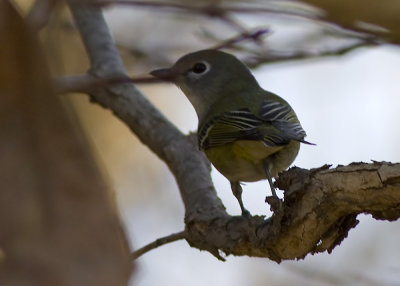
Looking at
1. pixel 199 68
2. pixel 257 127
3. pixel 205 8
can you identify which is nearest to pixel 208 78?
pixel 199 68

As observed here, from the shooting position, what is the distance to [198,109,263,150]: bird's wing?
304 centimetres

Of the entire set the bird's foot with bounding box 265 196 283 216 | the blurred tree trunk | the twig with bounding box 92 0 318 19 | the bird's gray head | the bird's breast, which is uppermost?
the bird's gray head

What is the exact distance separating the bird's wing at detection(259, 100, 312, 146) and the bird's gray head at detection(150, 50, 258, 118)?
1.68ft

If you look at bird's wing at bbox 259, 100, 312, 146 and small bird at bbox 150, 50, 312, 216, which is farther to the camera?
small bird at bbox 150, 50, 312, 216

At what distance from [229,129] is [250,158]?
12.0 inches

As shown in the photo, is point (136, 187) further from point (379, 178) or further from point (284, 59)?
point (379, 178)

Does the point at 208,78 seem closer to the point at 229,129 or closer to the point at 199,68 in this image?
the point at 199,68

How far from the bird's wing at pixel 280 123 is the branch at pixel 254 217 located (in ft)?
1.33

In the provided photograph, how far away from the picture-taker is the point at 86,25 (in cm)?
364

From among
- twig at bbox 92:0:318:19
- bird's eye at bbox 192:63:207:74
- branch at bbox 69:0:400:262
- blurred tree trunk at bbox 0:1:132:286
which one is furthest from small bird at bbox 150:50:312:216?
blurred tree trunk at bbox 0:1:132:286

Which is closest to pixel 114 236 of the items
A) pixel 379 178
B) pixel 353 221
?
pixel 379 178

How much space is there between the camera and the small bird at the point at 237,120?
2973 millimetres

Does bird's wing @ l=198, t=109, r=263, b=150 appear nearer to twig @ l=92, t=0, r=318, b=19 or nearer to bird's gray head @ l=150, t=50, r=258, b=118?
bird's gray head @ l=150, t=50, r=258, b=118

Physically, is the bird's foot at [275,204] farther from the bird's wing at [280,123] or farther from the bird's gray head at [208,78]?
the bird's gray head at [208,78]
